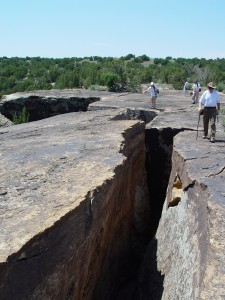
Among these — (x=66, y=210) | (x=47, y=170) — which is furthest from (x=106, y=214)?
(x=66, y=210)

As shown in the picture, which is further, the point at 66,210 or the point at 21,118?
the point at 21,118

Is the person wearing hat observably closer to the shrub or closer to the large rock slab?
the large rock slab

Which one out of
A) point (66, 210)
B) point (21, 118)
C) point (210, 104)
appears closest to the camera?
point (66, 210)

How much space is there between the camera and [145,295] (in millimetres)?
6359

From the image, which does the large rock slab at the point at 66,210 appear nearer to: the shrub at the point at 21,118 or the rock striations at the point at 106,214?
the rock striations at the point at 106,214

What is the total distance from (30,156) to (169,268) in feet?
8.34

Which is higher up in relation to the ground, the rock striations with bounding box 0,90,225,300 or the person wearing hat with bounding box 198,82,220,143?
the person wearing hat with bounding box 198,82,220,143

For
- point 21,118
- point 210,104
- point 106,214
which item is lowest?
point 21,118

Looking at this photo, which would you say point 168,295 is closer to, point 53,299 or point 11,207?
point 53,299

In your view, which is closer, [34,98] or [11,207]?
[11,207]

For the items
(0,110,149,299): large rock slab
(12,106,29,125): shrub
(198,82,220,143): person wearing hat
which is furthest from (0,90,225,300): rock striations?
(12,106,29,125): shrub

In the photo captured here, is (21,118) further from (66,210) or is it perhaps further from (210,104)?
(66,210)

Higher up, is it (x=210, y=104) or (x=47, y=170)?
(x=210, y=104)

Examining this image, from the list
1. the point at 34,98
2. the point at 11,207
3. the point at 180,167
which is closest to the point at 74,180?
the point at 11,207
